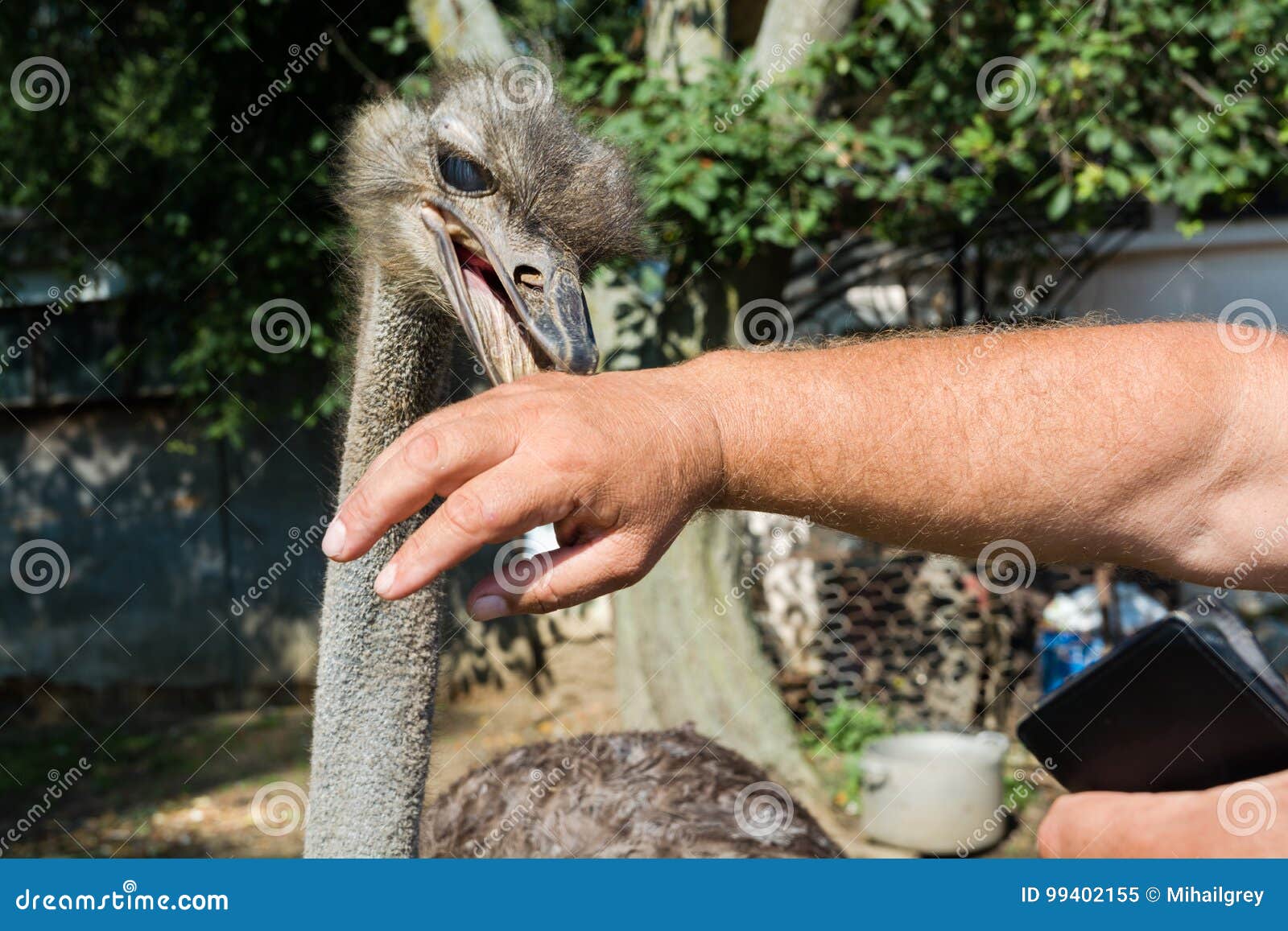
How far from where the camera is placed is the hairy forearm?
1.30m

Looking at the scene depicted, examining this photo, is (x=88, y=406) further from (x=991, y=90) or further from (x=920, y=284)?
(x=991, y=90)

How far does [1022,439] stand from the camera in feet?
4.39

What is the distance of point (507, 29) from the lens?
459 cm

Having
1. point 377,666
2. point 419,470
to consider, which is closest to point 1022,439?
point 419,470

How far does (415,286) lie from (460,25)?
2858 millimetres

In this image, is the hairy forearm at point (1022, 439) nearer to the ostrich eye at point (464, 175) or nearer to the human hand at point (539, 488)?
the human hand at point (539, 488)

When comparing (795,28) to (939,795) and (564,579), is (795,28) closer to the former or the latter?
(939,795)

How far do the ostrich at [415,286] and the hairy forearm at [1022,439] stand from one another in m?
0.35

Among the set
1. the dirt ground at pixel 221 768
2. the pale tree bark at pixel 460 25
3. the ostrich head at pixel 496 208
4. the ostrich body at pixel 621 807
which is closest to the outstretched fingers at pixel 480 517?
the ostrich head at pixel 496 208

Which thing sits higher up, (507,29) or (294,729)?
(507,29)

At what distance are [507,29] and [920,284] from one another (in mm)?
2546

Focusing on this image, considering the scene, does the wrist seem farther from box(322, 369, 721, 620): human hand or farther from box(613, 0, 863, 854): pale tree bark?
box(613, 0, 863, 854): pale tree bark

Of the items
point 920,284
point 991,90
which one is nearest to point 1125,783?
point 991,90

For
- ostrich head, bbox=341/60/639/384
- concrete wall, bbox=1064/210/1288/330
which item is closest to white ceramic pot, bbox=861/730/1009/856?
concrete wall, bbox=1064/210/1288/330
